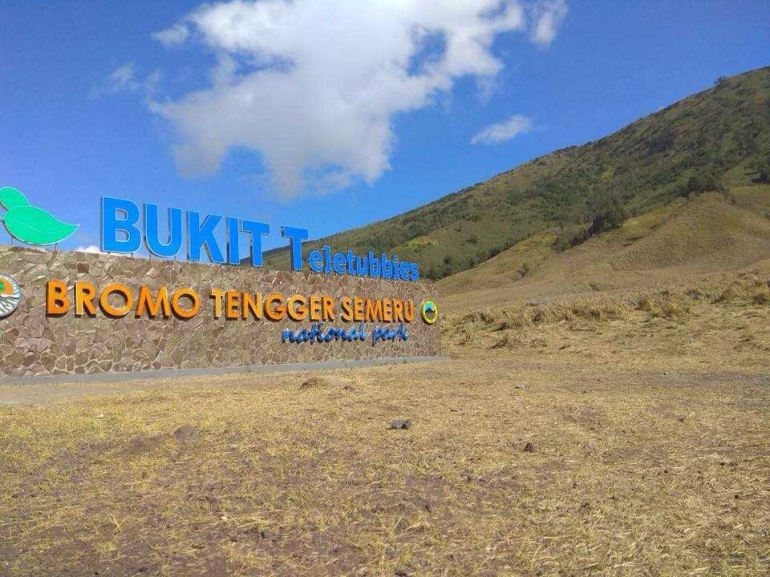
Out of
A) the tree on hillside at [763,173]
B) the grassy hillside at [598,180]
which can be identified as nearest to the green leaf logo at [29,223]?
the grassy hillside at [598,180]

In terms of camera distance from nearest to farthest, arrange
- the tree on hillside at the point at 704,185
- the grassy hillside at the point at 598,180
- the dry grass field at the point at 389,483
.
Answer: the dry grass field at the point at 389,483 → the tree on hillside at the point at 704,185 → the grassy hillside at the point at 598,180

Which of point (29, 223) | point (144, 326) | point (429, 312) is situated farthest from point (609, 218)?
point (29, 223)

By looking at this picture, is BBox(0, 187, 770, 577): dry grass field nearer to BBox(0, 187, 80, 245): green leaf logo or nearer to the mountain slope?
BBox(0, 187, 80, 245): green leaf logo

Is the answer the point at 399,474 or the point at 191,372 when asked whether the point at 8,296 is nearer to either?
the point at 191,372

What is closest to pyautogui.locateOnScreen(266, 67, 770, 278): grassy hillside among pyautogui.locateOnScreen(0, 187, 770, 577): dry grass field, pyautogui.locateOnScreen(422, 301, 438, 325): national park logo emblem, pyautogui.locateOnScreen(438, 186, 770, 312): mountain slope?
pyautogui.locateOnScreen(438, 186, 770, 312): mountain slope

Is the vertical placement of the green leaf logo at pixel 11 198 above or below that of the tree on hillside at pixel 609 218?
below

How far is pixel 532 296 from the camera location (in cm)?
4034

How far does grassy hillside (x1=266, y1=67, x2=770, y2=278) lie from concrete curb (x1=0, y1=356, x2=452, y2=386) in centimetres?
4391

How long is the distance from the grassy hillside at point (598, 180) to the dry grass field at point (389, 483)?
56.2 meters

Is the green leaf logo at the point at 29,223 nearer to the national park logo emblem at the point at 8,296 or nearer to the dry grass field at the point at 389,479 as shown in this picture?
the national park logo emblem at the point at 8,296

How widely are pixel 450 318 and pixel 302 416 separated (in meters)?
27.0

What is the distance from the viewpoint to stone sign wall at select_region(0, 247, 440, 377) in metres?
15.3

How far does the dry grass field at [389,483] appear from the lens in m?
3.77

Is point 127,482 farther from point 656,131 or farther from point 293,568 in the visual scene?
point 656,131
